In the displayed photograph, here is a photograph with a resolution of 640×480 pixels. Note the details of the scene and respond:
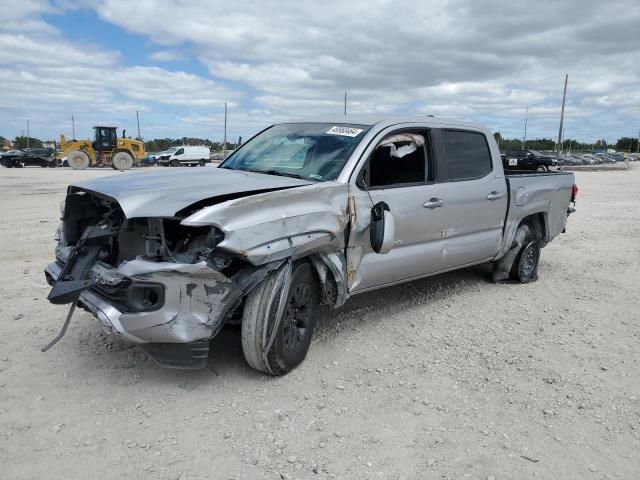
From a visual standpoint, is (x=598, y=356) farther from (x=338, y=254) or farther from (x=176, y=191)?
(x=176, y=191)

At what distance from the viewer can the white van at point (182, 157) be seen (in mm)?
43862

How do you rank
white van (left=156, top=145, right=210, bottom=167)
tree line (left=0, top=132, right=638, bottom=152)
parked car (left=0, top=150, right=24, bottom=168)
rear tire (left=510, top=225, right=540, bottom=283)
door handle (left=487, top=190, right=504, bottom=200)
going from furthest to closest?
tree line (left=0, top=132, right=638, bottom=152), white van (left=156, top=145, right=210, bottom=167), parked car (left=0, top=150, right=24, bottom=168), rear tire (left=510, top=225, right=540, bottom=283), door handle (left=487, top=190, right=504, bottom=200)

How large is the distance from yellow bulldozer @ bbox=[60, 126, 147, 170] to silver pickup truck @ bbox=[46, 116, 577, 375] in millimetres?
30741

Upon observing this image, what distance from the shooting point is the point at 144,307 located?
10.5 feet

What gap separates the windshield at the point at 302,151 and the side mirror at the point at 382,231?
457 millimetres

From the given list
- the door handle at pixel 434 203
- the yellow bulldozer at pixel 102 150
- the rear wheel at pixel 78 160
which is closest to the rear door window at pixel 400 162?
the door handle at pixel 434 203

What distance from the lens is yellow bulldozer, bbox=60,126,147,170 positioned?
33031 mm

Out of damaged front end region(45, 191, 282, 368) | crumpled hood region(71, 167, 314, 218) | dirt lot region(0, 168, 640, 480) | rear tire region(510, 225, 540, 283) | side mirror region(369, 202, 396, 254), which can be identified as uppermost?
crumpled hood region(71, 167, 314, 218)

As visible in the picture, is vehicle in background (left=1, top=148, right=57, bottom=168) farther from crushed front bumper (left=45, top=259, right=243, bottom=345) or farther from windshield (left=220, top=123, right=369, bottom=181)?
crushed front bumper (left=45, top=259, right=243, bottom=345)

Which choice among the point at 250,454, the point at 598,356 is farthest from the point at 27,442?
the point at 598,356

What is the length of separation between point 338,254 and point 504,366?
150 centimetres

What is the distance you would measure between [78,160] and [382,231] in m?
32.8

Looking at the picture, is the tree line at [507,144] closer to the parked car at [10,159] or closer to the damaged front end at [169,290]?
the parked car at [10,159]

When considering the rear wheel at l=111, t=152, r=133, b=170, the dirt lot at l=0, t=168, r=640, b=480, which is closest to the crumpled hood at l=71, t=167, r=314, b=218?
the dirt lot at l=0, t=168, r=640, b=480
